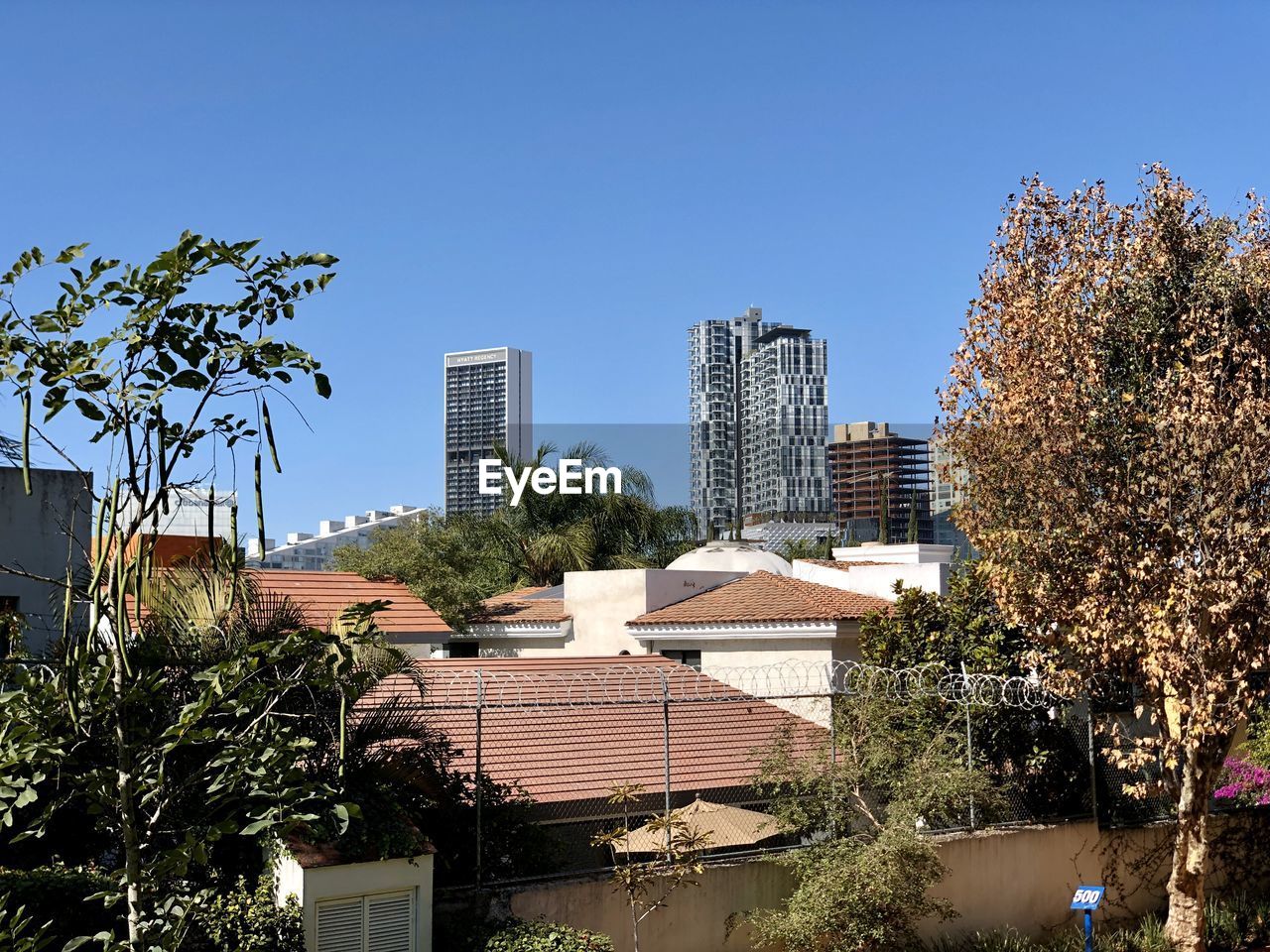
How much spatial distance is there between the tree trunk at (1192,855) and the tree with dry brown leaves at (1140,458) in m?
0.02

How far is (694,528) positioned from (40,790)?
56747 mm

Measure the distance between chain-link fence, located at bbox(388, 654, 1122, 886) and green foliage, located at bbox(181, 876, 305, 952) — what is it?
2305mm

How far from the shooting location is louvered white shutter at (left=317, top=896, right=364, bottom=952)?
31.1ft

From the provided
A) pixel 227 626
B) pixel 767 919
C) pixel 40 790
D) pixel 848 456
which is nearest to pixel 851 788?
pixel 767 919

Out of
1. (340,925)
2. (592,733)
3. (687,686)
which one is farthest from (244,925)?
(687,686)

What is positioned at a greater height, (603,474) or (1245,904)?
(603,474)

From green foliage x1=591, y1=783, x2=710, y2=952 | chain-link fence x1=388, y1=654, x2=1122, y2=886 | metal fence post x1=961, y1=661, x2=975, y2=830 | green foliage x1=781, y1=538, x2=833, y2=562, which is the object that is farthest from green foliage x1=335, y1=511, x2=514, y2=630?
green foliage x1=591, y1=783, x2=710, y2=952

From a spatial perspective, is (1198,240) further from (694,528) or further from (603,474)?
(694,528)

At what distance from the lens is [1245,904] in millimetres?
16703

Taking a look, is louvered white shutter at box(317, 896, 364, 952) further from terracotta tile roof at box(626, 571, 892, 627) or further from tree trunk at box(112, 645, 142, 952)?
terracotta tile roof at box(626, 571, 892, 627)

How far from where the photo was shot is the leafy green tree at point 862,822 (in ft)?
40.5

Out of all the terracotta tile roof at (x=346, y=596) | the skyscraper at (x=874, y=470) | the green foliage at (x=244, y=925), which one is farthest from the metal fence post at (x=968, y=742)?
the skyscraper at (x=874, y=470)

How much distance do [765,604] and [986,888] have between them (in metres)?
8.45

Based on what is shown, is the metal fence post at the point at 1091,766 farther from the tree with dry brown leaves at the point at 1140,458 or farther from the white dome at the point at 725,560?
the white dome at the point at 725,560
